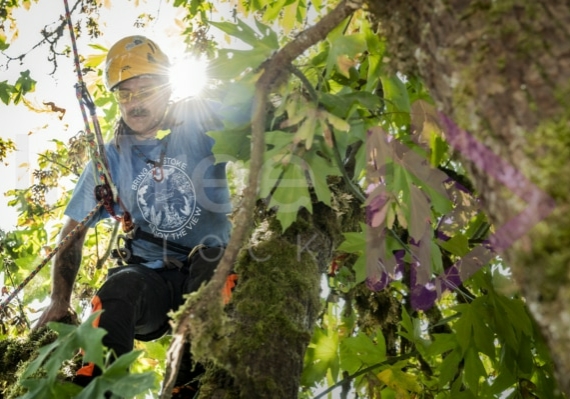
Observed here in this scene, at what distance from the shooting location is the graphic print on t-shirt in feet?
11.7

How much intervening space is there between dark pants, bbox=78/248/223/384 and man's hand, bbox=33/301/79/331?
0.40 m

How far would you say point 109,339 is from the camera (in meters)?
2.65

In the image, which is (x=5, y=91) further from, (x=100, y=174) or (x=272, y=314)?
(x=272, y=314)

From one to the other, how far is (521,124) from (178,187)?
2.95 m

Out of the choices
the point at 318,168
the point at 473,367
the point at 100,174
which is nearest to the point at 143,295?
the point at 100,174

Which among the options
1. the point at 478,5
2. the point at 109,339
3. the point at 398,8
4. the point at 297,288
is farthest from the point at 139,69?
the point at 478,5

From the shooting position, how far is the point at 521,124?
33.5 inches

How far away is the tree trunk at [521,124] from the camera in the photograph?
2.59ft

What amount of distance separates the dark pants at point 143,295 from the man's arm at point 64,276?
40cm

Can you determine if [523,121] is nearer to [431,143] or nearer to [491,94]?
[491,94]

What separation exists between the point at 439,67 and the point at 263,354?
1.23 metres

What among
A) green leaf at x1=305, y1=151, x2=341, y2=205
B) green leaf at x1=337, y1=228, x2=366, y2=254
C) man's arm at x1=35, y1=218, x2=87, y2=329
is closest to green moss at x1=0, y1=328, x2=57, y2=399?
man's arm at x1=35, y1=218, x2=87, y2=329

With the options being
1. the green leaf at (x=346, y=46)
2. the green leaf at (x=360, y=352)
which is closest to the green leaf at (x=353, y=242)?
the green leaf at (x=360, y=352)

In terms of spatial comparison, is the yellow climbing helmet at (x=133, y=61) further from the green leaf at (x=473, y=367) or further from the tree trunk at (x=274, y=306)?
the green leaf at (x=473, y=367)
